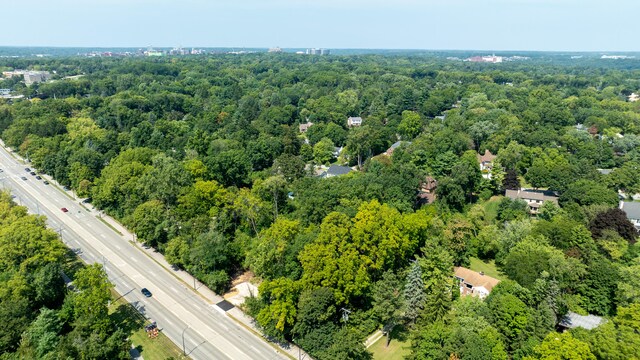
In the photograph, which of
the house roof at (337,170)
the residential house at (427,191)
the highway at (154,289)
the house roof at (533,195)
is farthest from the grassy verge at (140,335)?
the house roof at (533,195)

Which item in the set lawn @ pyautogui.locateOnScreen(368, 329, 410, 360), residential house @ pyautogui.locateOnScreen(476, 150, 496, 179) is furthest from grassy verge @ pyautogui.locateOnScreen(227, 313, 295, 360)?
residential house @ pyautogui.locateOnScreen(476, 150, 496, 179)

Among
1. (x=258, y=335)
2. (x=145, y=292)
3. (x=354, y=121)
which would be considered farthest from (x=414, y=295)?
(x=354, y=121)

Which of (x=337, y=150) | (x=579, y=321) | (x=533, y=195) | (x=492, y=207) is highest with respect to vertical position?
(x=533, y=195)

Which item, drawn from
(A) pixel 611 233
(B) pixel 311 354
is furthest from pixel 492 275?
(B) pixel 311 354

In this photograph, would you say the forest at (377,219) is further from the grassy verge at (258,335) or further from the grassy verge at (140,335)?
the grassy verge at (140,335)

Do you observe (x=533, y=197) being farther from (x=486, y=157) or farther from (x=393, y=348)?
(x=393, y=348)

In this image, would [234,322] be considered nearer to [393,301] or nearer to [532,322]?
[393,301]

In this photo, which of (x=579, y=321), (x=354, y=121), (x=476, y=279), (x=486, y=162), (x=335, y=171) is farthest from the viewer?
(x=354, y=121)

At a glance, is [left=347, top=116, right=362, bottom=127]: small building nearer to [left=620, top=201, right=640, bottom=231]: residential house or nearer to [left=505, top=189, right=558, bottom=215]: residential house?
[left=505, top=189, right=558, bottom=215]: residential house
